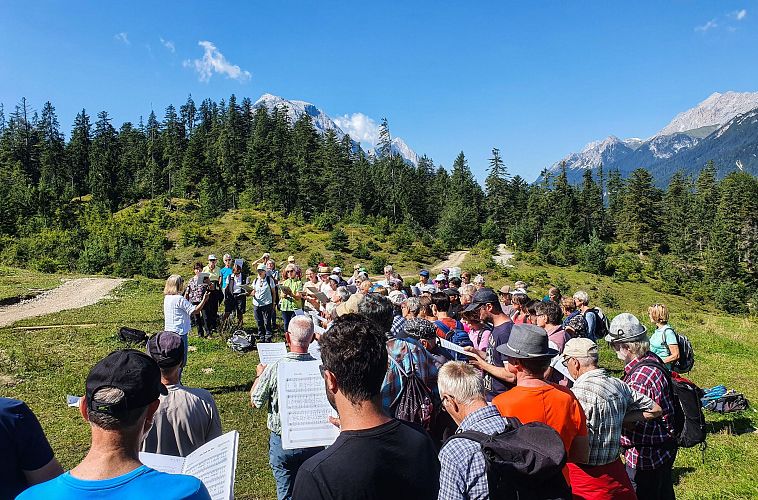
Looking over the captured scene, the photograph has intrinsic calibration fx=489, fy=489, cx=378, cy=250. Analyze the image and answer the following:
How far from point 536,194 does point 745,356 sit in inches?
2744

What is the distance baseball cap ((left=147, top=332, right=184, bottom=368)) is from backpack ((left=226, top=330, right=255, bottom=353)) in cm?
808

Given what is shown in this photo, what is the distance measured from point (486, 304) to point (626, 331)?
188 centimetres

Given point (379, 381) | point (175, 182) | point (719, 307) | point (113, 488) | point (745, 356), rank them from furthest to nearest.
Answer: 1. point (175, 182)
2. point (719, 307)
3. point (745, 356)
4. point (379, 381)
5. point (113, 488)

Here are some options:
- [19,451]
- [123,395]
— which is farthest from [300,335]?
[123,395]

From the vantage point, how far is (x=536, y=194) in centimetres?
8038

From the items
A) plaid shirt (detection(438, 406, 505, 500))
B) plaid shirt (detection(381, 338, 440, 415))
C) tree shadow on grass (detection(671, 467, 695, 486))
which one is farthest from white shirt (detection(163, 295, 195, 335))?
tree shadow on grass (detection(671, 467, 695, 486))

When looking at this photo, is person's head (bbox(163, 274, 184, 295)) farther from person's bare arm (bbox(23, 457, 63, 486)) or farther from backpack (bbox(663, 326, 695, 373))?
backpack (bbox(663, 326, 695, 373))

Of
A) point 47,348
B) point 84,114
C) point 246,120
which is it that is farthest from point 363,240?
point 84,114

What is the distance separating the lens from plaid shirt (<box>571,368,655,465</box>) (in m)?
3.38

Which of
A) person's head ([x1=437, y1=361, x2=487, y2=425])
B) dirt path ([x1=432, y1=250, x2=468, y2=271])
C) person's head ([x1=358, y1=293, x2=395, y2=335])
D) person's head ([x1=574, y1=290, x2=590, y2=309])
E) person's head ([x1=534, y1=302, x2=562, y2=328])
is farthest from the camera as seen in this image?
dirt path ([x1=432, y1=250, x2=468, y2=271])

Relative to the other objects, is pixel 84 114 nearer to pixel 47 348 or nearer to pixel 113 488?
pixel 47 348

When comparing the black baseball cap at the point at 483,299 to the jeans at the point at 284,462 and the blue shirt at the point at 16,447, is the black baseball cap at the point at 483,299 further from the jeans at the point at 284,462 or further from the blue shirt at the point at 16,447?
the blue shirt at the point at 16,447

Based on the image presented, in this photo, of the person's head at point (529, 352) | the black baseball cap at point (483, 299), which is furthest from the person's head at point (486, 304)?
the person's head at point (529, 352)

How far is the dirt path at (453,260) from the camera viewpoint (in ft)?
148
